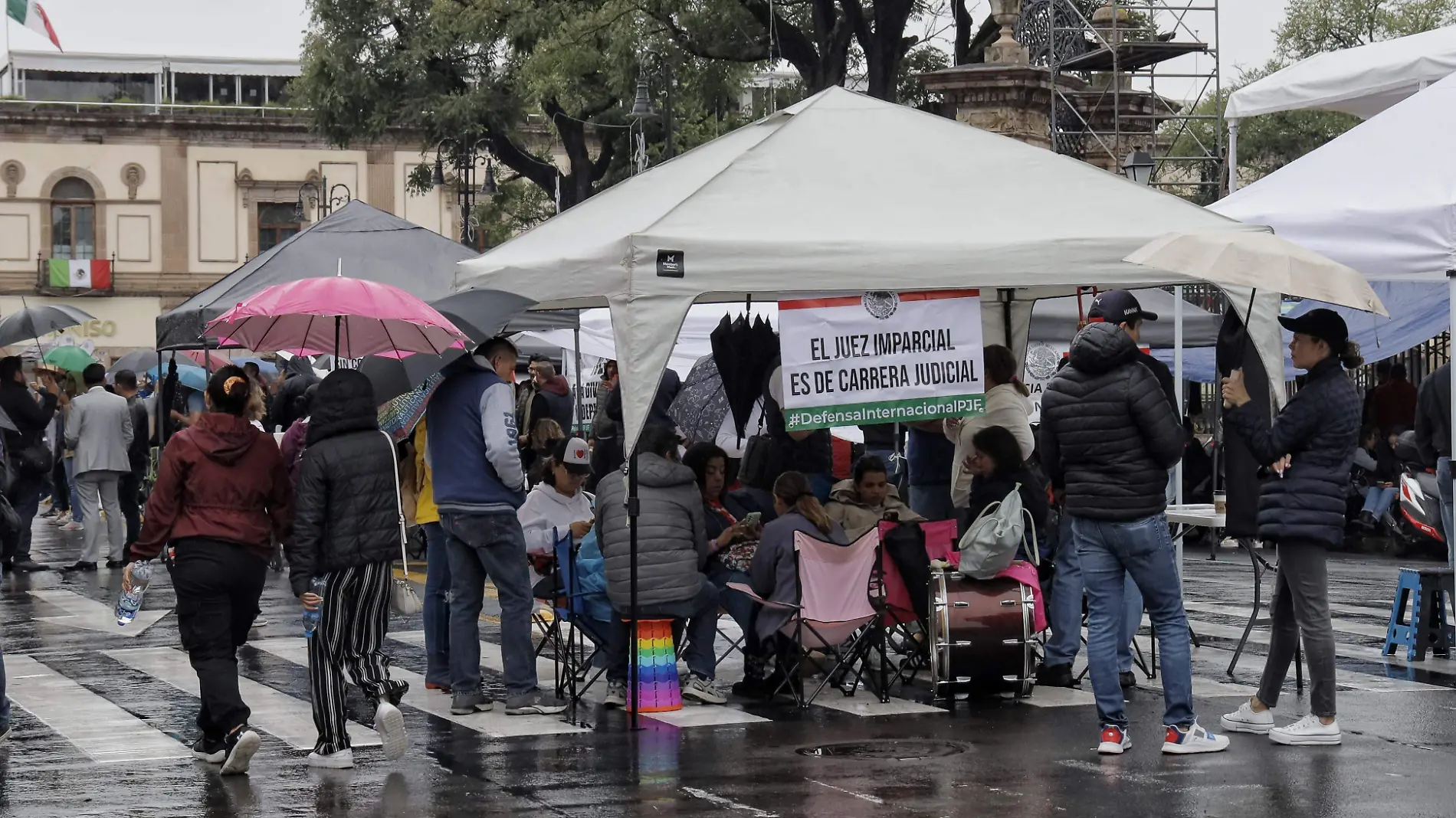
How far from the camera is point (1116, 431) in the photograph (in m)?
8.89

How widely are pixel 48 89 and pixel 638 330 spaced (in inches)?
2565

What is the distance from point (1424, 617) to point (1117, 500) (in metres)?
4.09

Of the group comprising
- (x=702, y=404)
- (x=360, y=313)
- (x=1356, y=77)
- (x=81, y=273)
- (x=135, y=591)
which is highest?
(x=81, y=273)

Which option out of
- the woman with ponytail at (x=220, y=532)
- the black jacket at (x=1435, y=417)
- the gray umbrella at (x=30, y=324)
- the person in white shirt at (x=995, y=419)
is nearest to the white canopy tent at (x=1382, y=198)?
the black jacket at (x=1435, y=417)

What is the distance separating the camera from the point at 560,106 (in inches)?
1540

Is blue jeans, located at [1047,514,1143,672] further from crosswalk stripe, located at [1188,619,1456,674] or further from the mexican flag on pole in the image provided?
the mexican flag on pole

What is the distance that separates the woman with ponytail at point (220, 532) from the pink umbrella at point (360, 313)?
3.29 feet

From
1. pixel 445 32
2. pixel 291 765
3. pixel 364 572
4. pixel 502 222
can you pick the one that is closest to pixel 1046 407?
pixel 364 572

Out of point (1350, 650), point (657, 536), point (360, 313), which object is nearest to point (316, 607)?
point (360, 313)

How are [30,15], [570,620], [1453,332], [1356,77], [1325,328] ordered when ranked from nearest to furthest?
[1325,328], [570,620], [1453,332], [1356,77], [30,15]

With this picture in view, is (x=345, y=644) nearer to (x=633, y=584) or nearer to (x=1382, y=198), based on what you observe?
(x=633, y=584)

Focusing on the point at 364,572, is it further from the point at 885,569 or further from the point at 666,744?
the point at 885,569

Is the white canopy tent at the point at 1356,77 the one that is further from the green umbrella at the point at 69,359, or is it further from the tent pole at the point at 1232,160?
the green umbrella at the point at 69,359

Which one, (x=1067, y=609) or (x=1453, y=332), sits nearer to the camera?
(x=1453, y=332)
